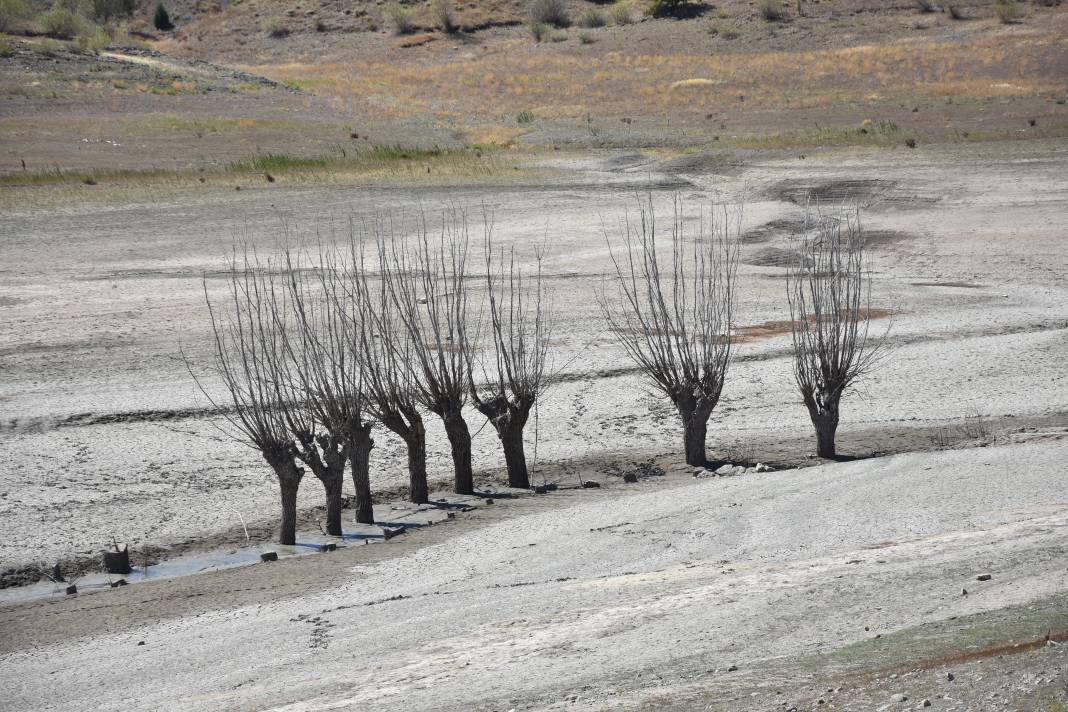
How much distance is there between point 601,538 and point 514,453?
3.07 m

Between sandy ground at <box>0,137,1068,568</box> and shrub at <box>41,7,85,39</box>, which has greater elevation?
shrub at <box>41,7,85,39</box>

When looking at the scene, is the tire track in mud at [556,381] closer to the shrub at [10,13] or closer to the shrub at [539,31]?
the shrub at [539,31]

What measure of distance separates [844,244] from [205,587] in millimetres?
16597

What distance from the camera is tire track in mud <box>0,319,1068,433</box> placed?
15094 mm

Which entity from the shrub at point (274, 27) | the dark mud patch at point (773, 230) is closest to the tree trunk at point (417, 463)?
the dark mud patch at point (773, 230)

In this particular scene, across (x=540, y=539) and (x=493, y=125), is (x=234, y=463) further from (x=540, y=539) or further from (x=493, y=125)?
(x=493, y=125)

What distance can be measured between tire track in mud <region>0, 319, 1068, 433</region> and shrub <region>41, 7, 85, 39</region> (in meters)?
58.6

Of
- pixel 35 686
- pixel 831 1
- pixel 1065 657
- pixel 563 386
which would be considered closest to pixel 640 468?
pixel 563 386

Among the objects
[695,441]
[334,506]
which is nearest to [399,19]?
[695,441]

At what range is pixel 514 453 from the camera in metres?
13.8

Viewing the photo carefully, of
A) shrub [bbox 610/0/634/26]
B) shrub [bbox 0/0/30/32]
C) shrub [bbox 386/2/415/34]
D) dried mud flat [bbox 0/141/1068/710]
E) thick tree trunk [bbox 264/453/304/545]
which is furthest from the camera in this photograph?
shrub [bbox 386/2/415/34]

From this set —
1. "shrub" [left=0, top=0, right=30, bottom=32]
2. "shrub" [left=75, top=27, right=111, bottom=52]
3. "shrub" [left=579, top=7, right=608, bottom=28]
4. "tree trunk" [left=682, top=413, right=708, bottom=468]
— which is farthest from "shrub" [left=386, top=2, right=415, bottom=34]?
"tree trunk" [left=682, top=413, right=708, bottom=468]

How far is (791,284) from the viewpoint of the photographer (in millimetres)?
22344

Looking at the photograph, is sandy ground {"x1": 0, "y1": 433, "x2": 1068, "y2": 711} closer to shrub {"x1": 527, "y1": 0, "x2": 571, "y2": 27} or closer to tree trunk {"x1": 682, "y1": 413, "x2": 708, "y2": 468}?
tree trunk {"x1": 682, "y1": 413, "x2": 708, "y2": 468}
